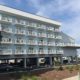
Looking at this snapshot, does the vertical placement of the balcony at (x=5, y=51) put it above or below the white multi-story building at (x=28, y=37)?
below

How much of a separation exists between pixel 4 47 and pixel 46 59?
77.9 feet

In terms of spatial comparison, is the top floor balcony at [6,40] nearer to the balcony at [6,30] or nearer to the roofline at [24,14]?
the balcony at [6,30]

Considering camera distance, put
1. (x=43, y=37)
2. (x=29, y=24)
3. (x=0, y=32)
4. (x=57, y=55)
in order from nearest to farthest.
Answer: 1. (x=0, y=32)
2. (x=29, y=24)
3. (x=43, y=37)
4. (x=57, y=55)

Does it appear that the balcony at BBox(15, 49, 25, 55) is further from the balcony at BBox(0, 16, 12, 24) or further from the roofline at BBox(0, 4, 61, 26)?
the roofline at BBox(0, 4, 61, 26)

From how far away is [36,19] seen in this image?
228 ft

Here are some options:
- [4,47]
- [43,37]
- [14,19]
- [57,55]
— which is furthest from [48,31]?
[4,47]

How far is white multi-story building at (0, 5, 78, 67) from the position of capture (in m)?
58.5

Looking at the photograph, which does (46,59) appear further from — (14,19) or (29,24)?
(14,19)

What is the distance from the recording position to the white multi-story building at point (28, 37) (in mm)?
58469

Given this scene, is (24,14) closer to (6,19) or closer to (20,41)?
(6,19)

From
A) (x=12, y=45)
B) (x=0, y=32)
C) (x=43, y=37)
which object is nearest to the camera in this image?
(x=0, y=32)

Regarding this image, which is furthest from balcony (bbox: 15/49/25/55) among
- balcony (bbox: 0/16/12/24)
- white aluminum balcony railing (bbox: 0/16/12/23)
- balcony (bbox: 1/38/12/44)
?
white aluminum balcony railing (bbox: 0/16/12/23)

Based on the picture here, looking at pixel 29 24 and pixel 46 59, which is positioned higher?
pixel 29 24

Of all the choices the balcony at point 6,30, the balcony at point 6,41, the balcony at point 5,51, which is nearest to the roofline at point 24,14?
the balcony at point 6,30
